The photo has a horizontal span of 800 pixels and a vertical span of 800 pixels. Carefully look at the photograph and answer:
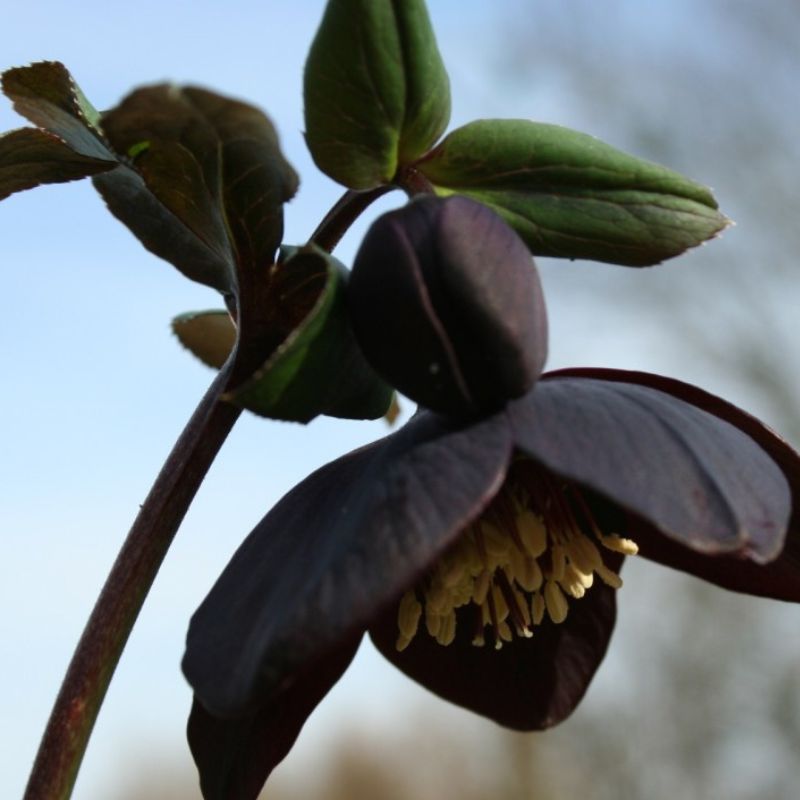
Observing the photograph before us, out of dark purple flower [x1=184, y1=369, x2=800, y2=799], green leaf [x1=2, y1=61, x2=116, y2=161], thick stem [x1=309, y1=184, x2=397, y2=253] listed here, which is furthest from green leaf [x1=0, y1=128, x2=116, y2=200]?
dark purple flower [x1=184, y1=369, x2=800, y2=799]

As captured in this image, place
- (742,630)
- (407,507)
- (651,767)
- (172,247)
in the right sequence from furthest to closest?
(651,767), (742,630), (172,247), (407,507)

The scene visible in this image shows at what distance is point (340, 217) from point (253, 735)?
26 cm

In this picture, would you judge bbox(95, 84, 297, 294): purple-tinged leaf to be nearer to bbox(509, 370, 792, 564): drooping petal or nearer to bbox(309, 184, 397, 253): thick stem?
bbox(309, 184, 397, 253): thick stem

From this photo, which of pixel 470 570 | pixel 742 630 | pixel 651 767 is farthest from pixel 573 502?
pixel 651 767

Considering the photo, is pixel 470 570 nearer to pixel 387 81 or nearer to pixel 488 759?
pixel 387 81

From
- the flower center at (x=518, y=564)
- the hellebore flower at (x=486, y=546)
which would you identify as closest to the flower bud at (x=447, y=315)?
the hellebore flower at (x=486, y=546)

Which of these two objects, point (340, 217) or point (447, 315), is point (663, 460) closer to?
point (447, 315)

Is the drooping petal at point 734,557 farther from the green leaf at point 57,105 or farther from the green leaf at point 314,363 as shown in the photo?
the green leaf at point 57,105

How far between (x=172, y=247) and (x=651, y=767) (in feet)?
28.3

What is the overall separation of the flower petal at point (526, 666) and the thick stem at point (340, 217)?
0.22m

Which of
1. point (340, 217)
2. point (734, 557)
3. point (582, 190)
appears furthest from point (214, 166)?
point (734, 557)

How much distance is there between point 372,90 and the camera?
0.56 meters

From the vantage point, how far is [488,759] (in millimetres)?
11070

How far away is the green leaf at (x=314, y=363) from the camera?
0.51 meters
